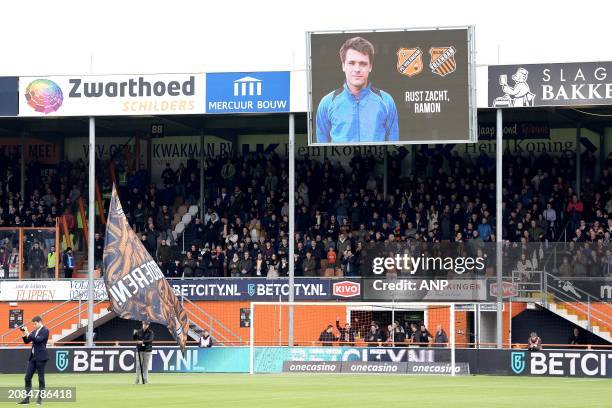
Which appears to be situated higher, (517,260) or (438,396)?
(517,260)

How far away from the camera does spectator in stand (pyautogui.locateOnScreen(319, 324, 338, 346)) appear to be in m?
40.1

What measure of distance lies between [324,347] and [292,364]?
1.10m

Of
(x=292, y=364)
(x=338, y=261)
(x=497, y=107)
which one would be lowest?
(x=292, y=364)

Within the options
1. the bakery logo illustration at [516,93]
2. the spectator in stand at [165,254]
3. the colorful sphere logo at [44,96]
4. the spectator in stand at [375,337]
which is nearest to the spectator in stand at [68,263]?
the spectator in stand at [165,254]

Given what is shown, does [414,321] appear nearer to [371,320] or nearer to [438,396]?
[371,320]

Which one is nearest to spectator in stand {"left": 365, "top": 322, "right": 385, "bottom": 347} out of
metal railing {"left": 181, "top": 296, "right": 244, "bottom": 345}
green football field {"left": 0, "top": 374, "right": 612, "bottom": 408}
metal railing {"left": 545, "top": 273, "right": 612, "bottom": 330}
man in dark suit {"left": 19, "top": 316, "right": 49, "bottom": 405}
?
green football field {"left": 0, "top": 374, "right": 612, "bottom": 408}

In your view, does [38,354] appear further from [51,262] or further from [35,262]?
[51,262]

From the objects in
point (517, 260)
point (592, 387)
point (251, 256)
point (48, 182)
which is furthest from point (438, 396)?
point (48, 182)

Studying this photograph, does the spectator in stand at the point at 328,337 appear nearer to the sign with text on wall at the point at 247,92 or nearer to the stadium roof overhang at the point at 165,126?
the sign with text on wall at the point at 247,92

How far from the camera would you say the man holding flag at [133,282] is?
120 feet

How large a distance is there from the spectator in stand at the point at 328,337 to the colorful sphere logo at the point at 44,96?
11.5 metres

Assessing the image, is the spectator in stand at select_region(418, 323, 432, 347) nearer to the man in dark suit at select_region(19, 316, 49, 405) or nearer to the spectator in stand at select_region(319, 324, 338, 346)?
the spectator in stand at select_region(319, 324, 338, 346)

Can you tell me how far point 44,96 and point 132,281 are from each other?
9110 mm

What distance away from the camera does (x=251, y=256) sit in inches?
1786
